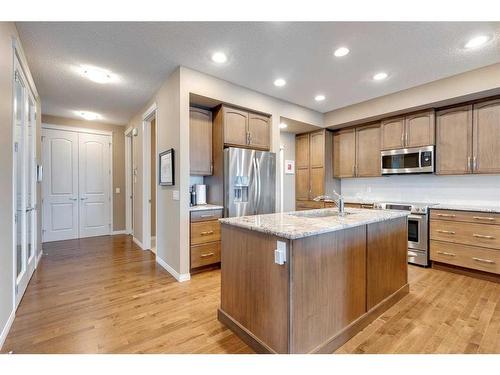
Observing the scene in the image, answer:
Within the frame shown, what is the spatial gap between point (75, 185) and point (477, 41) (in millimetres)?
6933

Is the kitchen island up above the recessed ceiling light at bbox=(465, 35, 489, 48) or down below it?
below

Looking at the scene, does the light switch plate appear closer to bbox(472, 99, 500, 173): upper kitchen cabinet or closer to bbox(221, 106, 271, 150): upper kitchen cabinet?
bbox(221, 106, 271, 150): upper kitchen cabinet

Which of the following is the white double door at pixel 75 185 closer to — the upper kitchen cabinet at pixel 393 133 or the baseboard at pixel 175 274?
the baseboard at pixel 175 274

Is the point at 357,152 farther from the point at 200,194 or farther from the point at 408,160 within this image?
the point at 200,194

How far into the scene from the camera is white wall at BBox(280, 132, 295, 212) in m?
5.40

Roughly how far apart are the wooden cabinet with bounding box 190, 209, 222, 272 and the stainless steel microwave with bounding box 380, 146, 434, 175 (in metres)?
2.97

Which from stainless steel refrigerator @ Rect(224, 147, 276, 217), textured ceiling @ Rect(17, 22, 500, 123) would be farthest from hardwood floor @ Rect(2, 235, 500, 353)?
textured ceiling @ Rect(17, 22, 500, 123)

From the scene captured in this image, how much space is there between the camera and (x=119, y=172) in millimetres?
5840

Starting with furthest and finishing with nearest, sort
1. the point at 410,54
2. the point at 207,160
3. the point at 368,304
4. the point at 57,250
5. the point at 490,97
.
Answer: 1. the point at 57,250
2. the point at 207,160
3. the point at 490,97
4. the point at 410,54
5. the point at 368,304

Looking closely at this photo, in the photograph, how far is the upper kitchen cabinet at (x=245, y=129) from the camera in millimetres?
3434

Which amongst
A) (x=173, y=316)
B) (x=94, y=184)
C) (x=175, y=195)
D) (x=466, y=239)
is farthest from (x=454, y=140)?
(x=94, y=184)
